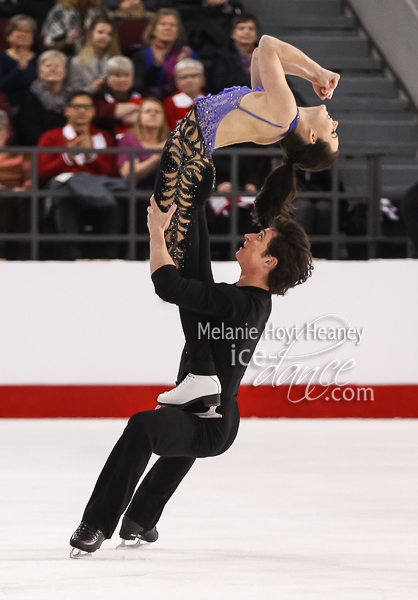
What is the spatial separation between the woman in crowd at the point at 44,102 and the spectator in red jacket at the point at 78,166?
16 cm

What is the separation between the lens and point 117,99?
6.39 meters

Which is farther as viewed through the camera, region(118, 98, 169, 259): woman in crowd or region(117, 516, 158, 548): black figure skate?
region(118, 98, 169, 259): woman in crowd

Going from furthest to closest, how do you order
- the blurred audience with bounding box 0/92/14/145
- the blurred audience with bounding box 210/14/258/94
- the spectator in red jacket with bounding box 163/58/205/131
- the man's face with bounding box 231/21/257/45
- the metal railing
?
1. the man's face with bounding box 231/21/257/45
2. the blurred audience with bounding box 210/14/258/94
3. the spectator in red jacket with bounding box 163/58/205/131
4. the blurred audience with bounding box 0/92/14/145
5. the metal railing

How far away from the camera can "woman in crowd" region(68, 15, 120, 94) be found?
6543 millimetres

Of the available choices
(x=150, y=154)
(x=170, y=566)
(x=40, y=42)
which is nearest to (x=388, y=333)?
(x=150, y=154)

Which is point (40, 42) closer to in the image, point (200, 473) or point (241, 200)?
point (241, 200)

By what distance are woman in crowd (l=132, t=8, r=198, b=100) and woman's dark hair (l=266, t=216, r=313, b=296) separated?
3945 millimetres

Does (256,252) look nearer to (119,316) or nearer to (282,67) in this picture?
(282,67)

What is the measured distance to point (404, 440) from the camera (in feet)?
17.5

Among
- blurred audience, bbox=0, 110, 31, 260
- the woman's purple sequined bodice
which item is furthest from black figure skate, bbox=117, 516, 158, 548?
blurred audience, bbox=0, 110, 31, 260

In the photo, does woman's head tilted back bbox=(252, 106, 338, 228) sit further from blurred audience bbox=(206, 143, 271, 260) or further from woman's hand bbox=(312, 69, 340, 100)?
blurred audience bbox=(206, 143, 271, 260)

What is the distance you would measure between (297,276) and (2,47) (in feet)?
16.0

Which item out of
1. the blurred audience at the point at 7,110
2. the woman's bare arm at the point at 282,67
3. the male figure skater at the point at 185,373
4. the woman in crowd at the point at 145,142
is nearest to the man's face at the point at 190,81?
the woman in crowd at the point at 145,142

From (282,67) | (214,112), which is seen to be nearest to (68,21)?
(282,67)
